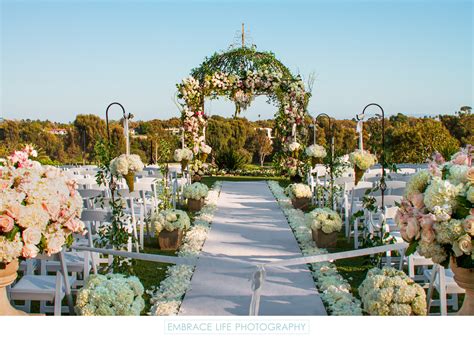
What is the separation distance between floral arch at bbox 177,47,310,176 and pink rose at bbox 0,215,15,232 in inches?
378

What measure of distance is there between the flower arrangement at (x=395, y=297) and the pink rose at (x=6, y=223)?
2.15 m

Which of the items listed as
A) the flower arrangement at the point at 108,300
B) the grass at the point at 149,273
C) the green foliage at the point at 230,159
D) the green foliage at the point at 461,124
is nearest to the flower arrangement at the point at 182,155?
the grass at the point at 149,273

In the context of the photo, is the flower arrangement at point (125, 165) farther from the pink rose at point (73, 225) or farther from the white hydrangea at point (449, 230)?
the white hydrangea at point (449, 230)

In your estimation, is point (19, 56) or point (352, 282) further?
point (352, 282)

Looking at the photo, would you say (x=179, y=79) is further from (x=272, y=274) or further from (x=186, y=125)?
(x=272, y=274)

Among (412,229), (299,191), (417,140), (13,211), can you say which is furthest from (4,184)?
(417,140)

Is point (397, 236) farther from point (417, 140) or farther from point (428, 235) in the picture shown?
point (417, 140)

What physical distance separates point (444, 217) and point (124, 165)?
3.77 metres

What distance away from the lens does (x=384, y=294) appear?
3328 millimetres

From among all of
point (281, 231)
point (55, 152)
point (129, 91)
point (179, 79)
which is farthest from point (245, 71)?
point (55, 152)

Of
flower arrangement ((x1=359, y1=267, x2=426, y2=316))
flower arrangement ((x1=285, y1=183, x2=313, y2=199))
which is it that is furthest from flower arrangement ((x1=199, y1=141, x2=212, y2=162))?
flower arrangement ((x1=359, y1=267, x2=426, y2=316))

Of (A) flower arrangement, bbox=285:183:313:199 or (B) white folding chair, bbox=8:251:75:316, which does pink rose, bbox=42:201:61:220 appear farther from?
(A) flower arrangement, bbox=285:183:313:199

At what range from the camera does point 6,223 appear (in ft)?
8.58
